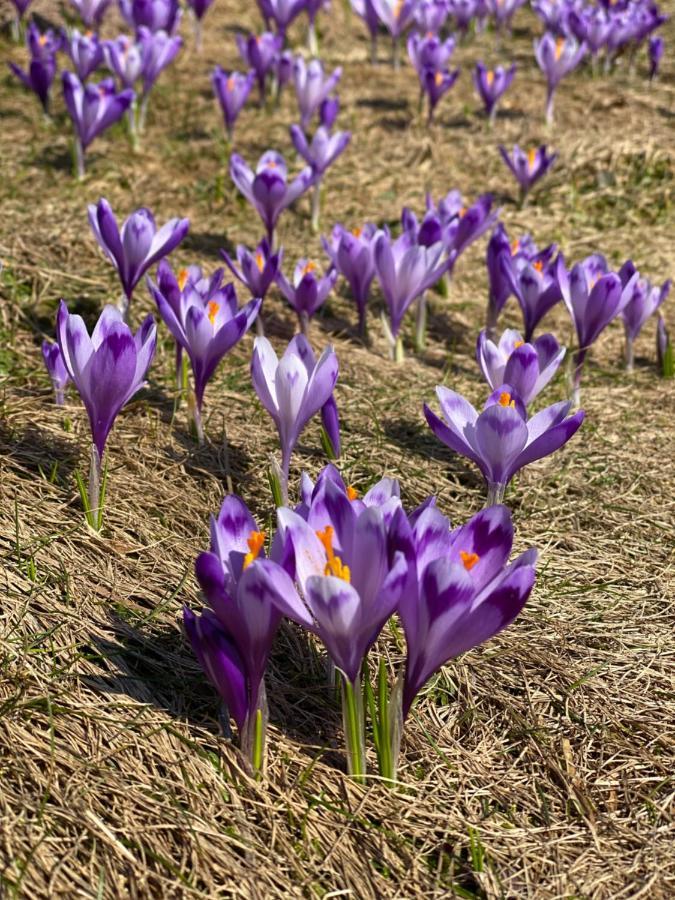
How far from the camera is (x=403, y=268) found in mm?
3396

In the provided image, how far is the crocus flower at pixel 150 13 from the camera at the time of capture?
5.65 meters

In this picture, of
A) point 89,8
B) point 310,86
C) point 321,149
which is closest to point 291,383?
point 321,149

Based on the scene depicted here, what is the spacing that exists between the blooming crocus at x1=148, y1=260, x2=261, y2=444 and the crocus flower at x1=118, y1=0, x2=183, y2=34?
11.4 ft

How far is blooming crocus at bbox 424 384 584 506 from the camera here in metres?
2.28

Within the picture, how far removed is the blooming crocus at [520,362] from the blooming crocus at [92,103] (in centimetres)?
239

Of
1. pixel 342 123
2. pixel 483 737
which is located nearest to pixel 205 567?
pixel 483 737

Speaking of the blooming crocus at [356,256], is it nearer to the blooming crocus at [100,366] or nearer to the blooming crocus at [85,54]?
the blooming crocus at [100,366]

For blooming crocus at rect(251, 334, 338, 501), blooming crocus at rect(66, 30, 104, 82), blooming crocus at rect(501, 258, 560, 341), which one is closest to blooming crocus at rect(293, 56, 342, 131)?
blooming crocus at rect(66, 30, 104, 82)

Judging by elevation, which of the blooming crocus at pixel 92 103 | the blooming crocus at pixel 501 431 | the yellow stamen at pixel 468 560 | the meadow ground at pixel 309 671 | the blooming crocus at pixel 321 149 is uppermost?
the blooming crocus at pixel 92 103

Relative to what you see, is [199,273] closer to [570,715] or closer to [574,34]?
[570,715]

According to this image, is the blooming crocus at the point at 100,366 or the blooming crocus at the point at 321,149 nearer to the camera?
the blooming crocus at the point at 100,366

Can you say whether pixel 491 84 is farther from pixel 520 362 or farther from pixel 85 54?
pixel 520 362

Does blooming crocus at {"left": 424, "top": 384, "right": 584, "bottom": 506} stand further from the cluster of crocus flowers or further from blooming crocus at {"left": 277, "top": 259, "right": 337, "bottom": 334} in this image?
blooming crocus at {"left": 277, "top": 259, "right": 337, "bottom": 334}

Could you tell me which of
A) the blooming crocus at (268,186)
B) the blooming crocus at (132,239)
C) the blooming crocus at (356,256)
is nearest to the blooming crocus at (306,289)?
the blooming crocus at (356,256)
